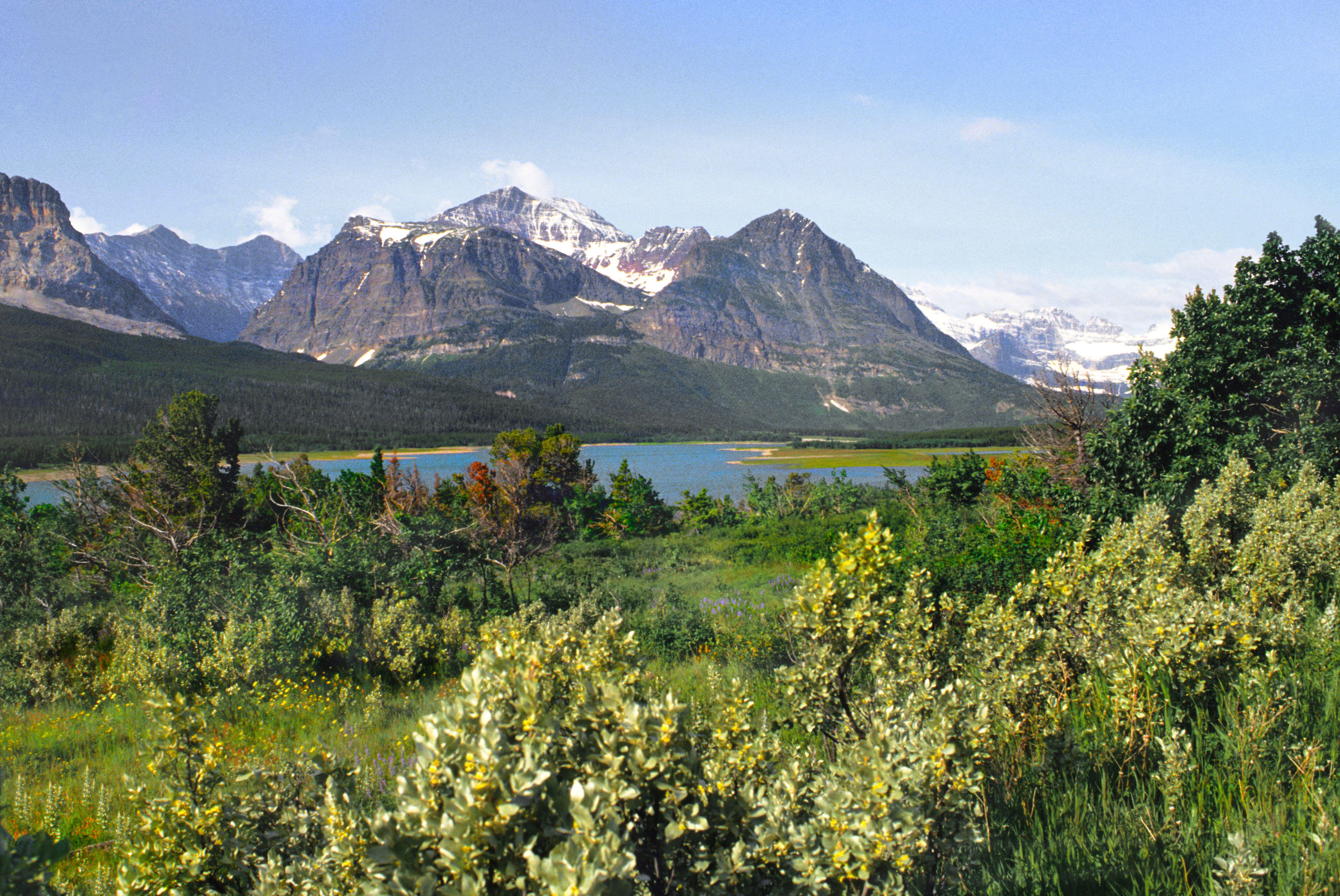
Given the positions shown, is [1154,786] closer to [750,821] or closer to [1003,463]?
[750,821]

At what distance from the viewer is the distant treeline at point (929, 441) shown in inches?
3947

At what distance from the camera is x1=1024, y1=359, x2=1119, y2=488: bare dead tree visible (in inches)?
594

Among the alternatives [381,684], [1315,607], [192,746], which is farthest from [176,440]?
[1315,607]

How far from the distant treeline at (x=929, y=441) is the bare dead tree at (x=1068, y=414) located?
230 feet

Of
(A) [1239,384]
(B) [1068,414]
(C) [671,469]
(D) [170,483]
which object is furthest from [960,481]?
(C) [671,469]

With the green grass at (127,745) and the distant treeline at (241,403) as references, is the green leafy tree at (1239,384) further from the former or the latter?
the distant treeline at (241,403)

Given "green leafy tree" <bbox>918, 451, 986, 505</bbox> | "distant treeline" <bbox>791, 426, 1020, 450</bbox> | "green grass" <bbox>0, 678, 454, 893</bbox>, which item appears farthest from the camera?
"distant treeline" <bbox>791, 426, 1020, 450</bbox>

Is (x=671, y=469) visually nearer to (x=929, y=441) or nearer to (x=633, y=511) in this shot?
(x=633, y=511)

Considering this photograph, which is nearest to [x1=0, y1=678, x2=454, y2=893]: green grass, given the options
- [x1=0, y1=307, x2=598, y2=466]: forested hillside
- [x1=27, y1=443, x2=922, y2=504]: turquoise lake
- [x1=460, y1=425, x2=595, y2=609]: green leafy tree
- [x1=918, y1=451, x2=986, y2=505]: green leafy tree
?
[x1=460, y1=425, x2=595, y2=609]: green leafy tree

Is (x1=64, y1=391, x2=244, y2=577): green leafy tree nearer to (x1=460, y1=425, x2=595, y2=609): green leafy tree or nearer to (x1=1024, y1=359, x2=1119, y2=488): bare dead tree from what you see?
(x1=460, y1=425, x2=595, y2=609): green leafy tree

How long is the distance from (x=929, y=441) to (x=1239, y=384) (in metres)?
117

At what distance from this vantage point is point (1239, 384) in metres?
12.1

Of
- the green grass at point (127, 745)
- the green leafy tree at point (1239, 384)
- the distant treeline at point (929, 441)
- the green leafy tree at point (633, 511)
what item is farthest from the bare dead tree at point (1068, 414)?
the distant treeline at point (929, 441)

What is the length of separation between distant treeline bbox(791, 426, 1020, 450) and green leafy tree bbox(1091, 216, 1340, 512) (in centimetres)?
7494
